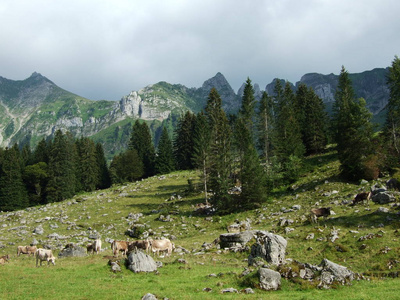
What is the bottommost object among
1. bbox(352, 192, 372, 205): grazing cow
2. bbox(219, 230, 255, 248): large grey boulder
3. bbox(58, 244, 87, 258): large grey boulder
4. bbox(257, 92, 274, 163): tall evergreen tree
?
bbox(58, 244, 87, 258): large grey boulder

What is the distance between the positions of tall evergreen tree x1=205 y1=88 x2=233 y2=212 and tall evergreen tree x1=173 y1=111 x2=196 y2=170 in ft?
59.5

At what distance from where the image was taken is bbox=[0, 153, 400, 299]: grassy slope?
14.2m

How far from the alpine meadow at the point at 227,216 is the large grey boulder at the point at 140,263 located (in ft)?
0.25

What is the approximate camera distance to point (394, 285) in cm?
1391

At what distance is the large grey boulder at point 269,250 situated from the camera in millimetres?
19016

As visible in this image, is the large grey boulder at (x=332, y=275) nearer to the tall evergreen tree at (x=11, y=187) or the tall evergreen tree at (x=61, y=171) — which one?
the tall evergreen tree at (x=61, y=171)

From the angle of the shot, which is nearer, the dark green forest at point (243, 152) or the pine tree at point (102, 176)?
the dark green forest at point (243, 152)

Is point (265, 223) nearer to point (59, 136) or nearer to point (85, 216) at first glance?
point (85, 216)

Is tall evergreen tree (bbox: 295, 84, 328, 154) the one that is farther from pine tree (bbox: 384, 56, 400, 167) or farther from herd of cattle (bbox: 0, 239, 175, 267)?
herd of cattle (bbox: 0, 239, 175, 267)

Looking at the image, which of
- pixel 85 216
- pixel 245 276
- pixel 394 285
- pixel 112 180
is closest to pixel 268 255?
pixel 245 276

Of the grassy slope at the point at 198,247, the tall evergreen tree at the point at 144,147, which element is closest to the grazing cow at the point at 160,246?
the grassy slope at the point at 198,247

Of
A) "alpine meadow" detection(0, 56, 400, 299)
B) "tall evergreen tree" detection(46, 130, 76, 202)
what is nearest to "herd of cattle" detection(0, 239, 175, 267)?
"alpine meadow" detection(0, 56, 400, 299)

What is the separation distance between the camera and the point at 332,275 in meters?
14.8

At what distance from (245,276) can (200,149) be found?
3743 centimetres
